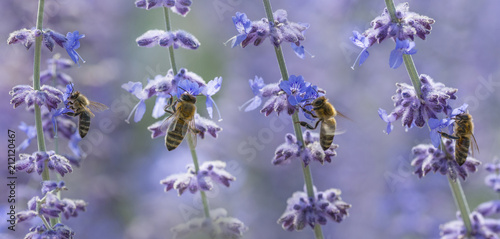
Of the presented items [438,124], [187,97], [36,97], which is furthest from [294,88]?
[36,97]

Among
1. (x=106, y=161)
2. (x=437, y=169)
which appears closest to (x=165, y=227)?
(x=106, y=161)

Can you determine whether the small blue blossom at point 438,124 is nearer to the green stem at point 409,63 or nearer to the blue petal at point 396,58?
the green stem at point 409,63

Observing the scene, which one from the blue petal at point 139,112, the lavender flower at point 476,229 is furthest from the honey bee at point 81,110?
the lavender flower at point 476,229

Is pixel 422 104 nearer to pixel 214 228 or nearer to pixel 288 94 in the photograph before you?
pixel 288 94

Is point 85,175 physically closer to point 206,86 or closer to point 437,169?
point 206,86

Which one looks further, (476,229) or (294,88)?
(476,229)

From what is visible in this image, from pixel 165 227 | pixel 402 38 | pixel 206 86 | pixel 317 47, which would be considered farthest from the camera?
pixel 317 47
